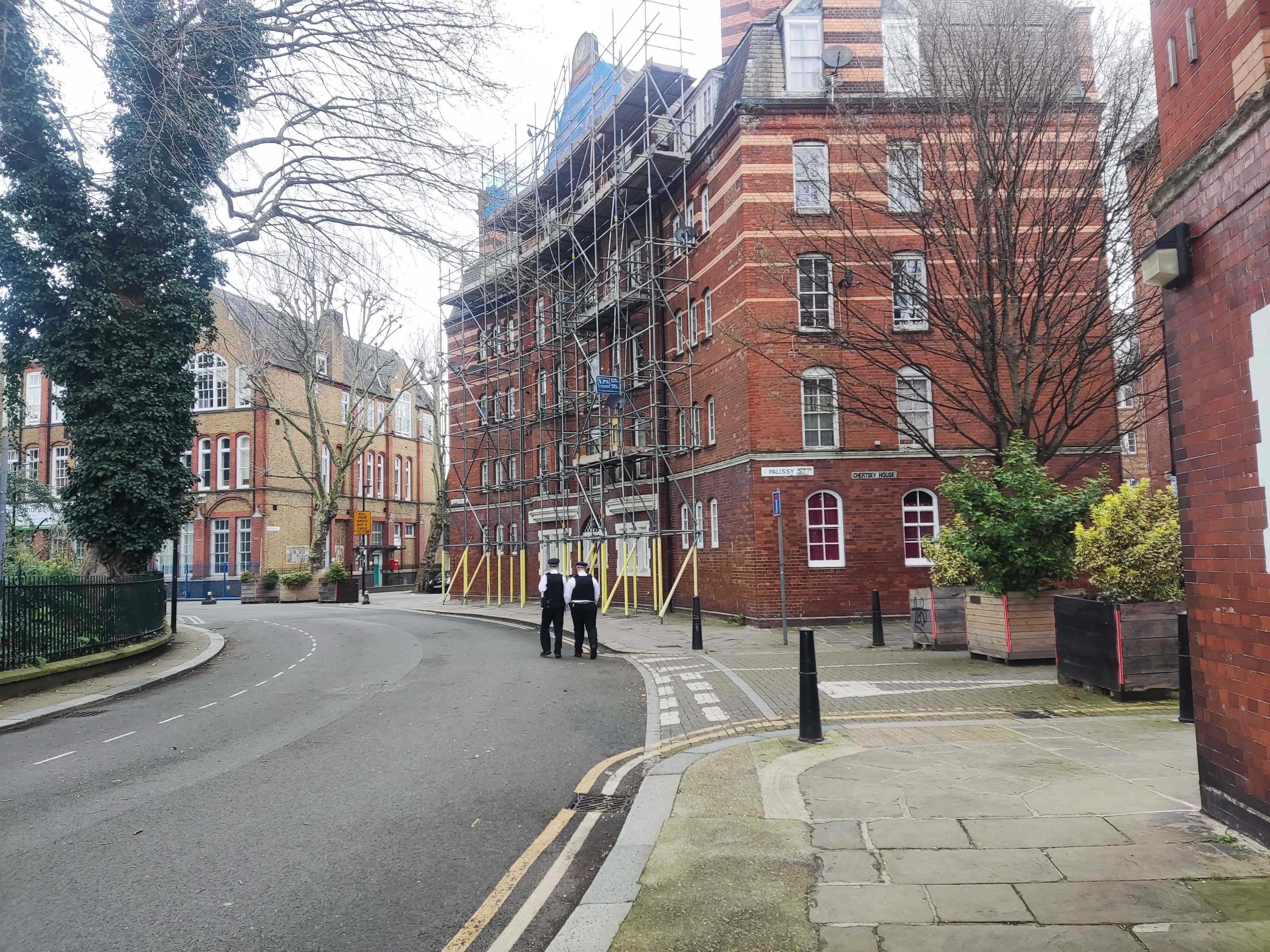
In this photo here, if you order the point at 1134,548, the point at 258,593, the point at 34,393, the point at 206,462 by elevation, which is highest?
the point at 34,393

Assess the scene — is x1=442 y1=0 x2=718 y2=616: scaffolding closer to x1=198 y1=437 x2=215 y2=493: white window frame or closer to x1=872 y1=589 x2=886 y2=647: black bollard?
x1=872 y1=589 x2=886 y2=647: black bollard

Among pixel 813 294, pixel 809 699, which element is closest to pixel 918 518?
pixel 813 294

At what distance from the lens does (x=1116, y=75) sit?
1316cm

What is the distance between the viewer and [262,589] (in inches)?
1571

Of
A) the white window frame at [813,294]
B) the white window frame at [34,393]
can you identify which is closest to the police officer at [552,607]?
the white window frame at [813,294]

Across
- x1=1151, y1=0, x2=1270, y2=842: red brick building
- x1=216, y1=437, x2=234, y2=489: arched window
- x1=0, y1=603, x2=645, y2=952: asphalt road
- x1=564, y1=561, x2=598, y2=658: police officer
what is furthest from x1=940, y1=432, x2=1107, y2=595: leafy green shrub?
x1=216, y1=437, x2=234, y2=489: arched window

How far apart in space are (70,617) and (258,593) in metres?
28.8

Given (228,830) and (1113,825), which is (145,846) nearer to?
(228,830)

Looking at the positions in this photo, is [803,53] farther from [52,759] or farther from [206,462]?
[206,462]

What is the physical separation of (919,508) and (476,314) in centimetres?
2096

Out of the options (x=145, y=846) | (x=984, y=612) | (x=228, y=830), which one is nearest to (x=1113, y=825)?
(x=228, y=830)

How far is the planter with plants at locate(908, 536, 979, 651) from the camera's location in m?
13.7

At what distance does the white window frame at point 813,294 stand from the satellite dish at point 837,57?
4.87m

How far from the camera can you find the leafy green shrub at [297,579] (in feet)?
126
